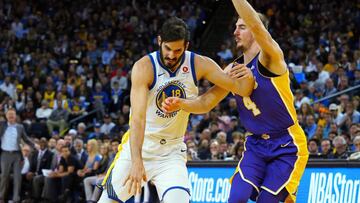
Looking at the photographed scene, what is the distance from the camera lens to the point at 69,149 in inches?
661

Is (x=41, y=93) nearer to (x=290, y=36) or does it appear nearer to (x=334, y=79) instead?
(x=290, y=36)

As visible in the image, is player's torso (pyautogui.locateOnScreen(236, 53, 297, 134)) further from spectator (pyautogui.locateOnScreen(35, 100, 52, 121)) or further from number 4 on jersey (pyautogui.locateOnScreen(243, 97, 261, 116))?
spectator (pyautogui.locateOnScreen(35, 100, 52, 121))

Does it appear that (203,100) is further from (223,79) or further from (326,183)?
(326,183)

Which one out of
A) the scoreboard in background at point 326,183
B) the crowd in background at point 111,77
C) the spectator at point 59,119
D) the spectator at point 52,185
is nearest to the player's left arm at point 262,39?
the scoreboard in background at point 326,183

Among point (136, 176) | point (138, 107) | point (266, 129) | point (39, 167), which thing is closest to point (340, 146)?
point (266, 129)

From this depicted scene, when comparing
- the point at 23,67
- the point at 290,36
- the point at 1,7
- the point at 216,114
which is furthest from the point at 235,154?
the point at 1,7

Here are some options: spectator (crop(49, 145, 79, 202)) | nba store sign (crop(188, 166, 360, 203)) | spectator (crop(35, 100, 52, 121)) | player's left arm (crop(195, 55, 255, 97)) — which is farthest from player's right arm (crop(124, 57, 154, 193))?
spectator (crop(35, 100, 52, 121))

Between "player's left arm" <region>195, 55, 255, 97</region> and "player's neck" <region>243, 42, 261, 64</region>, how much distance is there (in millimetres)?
285

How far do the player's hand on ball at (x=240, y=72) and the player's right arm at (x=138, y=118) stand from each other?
0.70 metres

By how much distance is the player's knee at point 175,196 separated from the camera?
650 centimetres

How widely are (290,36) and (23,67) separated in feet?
27.1

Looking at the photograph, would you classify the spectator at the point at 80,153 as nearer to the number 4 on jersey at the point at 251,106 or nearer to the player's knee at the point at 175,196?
the number 4 on jersey at the point at 251,106

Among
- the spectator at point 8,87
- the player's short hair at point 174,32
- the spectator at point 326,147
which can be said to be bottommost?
the spectator at point 326,147

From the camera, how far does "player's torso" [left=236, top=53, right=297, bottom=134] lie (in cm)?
688
